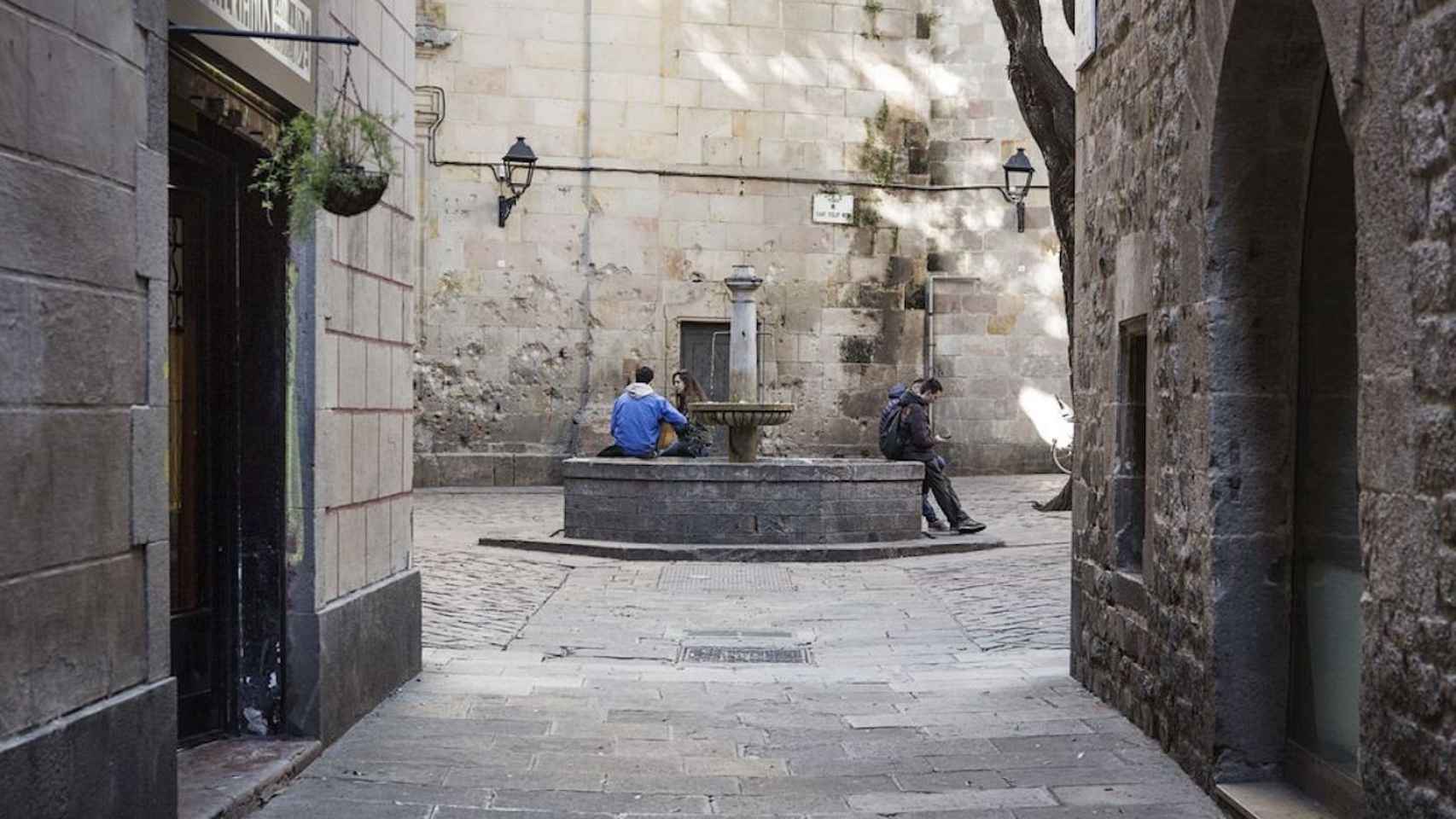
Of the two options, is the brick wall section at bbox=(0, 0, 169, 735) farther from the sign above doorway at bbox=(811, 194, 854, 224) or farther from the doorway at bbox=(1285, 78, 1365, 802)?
the sign above doorway at bbox=(811, 194, 854, 224)

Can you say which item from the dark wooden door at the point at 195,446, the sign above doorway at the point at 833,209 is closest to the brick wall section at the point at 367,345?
the dark wooden door at the point at 195,446

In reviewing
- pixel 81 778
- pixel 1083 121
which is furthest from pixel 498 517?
pixel 81 778

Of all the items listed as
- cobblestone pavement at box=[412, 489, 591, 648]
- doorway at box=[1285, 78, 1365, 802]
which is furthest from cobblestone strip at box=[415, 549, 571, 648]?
doorway at box=[1285, 78, 1365, 802]

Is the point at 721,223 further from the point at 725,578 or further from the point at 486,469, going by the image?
the point at 725,578

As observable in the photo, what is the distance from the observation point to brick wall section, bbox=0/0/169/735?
12.0 feet

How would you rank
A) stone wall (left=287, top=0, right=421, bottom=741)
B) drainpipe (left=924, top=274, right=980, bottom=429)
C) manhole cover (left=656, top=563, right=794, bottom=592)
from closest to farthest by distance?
stone wall (left=287, top=0, right=421, bottom=741), manhole cover (left=656, top=563, right=794, bottom=592), drainpipe (left=924, top=274, right=980, bottom=429)

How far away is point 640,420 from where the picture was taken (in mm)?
15070

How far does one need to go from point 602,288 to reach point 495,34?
3.54 metres

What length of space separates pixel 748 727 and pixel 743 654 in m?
2.22

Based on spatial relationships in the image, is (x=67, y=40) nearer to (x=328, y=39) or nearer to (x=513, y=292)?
(x=328, y=39)

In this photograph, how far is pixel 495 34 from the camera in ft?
67.4

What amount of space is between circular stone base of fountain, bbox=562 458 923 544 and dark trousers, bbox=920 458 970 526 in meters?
0.86

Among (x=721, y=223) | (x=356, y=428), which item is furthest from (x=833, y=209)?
(x=356, y=428)

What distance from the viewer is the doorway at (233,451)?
5.95 meters
